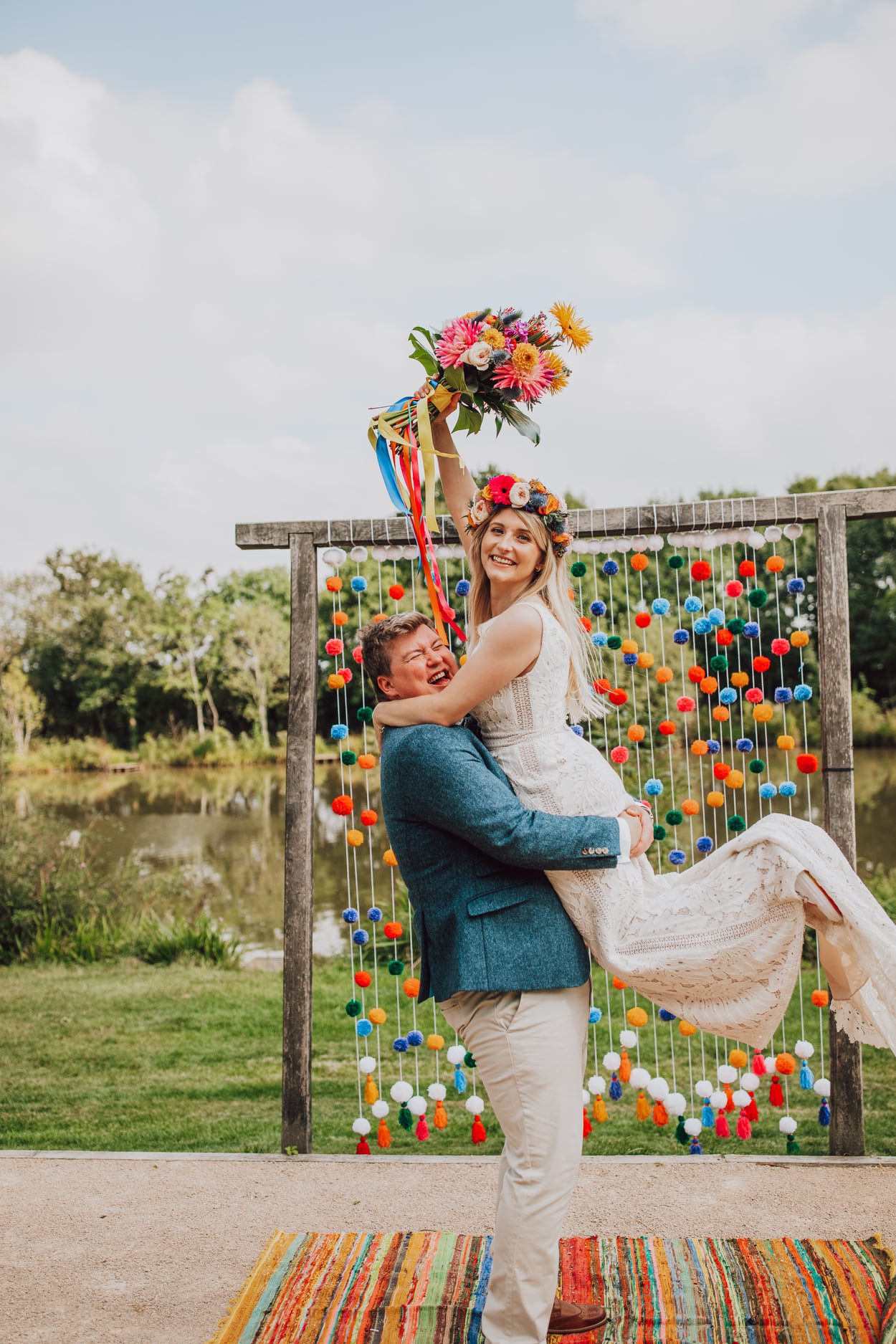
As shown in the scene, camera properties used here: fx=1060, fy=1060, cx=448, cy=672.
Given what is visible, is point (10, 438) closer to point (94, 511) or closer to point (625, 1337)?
point (94, 511)

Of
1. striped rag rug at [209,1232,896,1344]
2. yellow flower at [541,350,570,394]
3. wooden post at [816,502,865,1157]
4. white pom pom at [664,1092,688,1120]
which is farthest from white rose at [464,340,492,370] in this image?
white pom pom at [664,1092,688,1120]

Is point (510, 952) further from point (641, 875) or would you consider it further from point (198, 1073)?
point (198, 1073)

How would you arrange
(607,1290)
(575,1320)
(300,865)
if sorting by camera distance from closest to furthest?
(575,1320)
(607,1290)
(300,865)

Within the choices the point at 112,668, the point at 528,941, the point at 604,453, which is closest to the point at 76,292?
the point at 604,453

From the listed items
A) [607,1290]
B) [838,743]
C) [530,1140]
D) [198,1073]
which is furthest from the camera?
[198,1073]

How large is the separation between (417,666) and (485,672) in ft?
0.60

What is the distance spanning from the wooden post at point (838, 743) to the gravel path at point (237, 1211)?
0.49ft

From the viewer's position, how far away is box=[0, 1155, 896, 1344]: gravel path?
2.74 metres

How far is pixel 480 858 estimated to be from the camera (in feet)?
7.16

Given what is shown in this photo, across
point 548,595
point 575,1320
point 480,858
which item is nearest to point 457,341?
point 548,595

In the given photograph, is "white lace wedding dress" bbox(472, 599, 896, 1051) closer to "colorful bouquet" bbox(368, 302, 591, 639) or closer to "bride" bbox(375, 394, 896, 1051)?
"bride" bbox(375, 394, 896, 1051)

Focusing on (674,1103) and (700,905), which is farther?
(674,1103)

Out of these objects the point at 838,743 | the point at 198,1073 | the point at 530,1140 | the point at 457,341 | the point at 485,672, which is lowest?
the point at 198,1073

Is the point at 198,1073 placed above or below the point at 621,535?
below
